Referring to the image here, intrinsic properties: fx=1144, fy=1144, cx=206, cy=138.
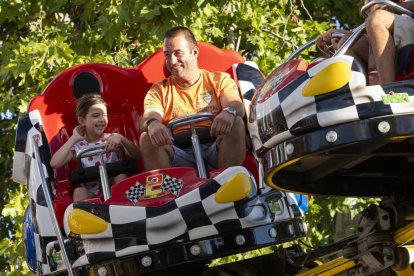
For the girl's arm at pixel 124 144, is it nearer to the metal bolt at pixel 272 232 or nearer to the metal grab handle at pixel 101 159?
the metal grab handle at pixel 101 159

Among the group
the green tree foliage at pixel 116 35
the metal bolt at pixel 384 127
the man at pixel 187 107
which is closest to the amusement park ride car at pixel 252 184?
the metal bolt at pixel 384 127

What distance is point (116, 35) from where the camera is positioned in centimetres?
969

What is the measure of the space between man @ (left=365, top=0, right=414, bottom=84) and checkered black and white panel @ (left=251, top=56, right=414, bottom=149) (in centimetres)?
16

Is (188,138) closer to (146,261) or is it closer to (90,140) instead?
(90,140)

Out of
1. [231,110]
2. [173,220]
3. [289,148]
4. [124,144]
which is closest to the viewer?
[289,148]

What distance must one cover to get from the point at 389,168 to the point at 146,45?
14.8 ft

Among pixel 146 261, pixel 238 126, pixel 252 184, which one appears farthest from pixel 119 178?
pixel 252 184

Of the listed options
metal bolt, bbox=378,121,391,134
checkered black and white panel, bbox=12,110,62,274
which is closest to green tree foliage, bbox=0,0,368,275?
checkered black and white panel, bbox=12,110,62,274

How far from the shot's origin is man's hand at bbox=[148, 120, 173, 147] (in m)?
6.03

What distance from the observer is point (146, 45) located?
9.74 m

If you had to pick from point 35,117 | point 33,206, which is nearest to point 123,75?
point 35,117

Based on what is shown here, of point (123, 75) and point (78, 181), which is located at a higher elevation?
point (123, 75)

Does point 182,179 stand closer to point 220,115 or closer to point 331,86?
point 220,115

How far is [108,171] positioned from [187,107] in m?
0.58
